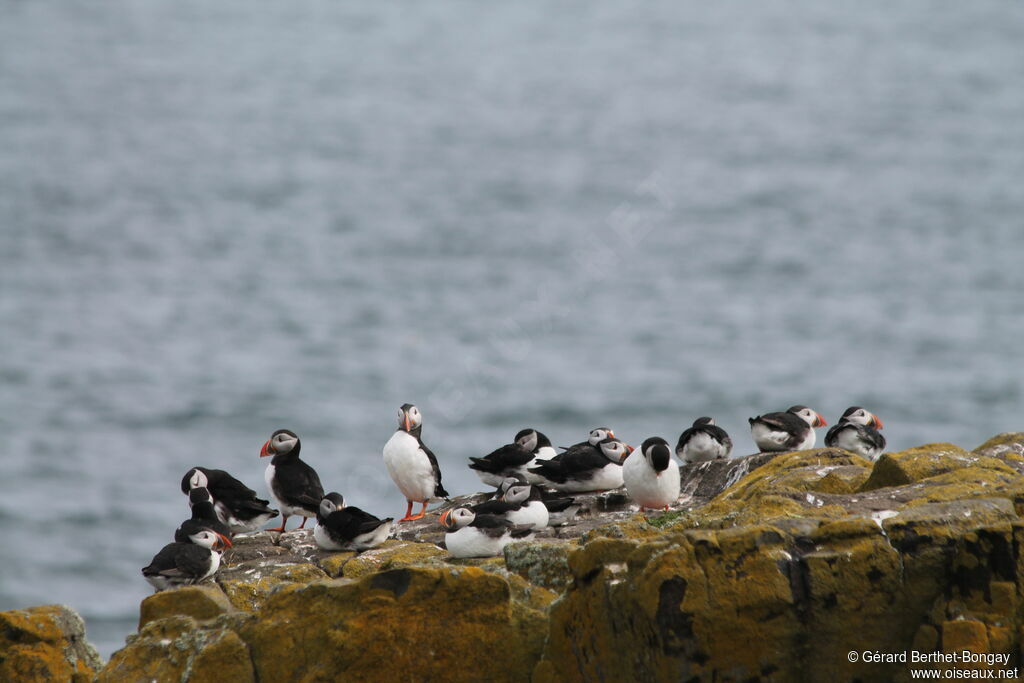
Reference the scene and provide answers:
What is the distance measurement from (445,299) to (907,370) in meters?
39.0

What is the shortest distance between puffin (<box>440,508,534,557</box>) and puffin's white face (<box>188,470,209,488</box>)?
11.4 feet

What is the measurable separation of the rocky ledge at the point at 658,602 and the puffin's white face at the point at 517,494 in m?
0.60

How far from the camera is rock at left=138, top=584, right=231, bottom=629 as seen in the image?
409 inches

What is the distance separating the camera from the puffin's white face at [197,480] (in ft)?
47.3

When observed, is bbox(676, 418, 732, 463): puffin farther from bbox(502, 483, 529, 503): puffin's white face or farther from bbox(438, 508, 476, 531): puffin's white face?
bbox(438, 508, 476, 531): puffin's white face

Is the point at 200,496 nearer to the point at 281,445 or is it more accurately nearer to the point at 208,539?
the point at 208,539

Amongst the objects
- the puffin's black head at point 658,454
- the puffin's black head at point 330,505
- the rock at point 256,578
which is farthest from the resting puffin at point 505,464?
the rock at point 256,578

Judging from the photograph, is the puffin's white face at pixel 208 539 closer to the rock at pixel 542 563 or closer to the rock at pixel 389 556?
the rock at pixel 389 556

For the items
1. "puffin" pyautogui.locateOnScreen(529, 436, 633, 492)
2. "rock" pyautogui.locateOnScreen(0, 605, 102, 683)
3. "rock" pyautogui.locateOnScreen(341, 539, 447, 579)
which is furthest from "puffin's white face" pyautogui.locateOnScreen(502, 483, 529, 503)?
"rock" pyautogui.locateOnScreen(0, 605, 102, 683)

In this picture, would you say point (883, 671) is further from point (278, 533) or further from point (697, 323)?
point (697, 323)

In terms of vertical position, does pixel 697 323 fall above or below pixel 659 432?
above

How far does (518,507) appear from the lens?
12711mm

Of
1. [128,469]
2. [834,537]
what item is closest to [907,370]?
[128,469]

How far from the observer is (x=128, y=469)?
267ft
